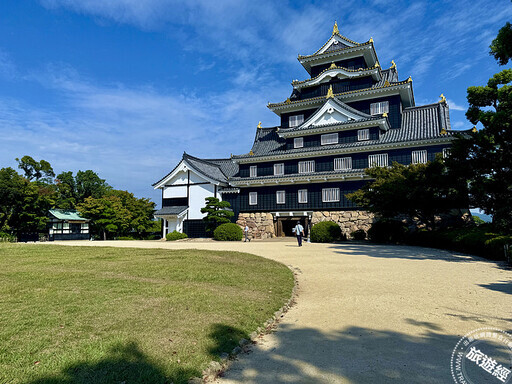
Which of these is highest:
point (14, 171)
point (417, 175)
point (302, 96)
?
point (302, 96)

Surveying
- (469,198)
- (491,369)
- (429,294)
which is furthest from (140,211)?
(491,369)

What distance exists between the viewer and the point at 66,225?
40688 millimetres

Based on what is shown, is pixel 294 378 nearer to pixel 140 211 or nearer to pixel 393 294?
pixel 393 294

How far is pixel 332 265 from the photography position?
12.5m

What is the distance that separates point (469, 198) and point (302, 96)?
24.0 metres

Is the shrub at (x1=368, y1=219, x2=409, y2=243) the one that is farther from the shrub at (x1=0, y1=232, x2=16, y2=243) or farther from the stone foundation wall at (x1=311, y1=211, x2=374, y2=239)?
the shrub at (x1=0, y1=232, x2=16, y2=243)

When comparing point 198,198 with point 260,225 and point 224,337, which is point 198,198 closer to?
point 260,225

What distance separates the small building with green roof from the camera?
3875 centimetres

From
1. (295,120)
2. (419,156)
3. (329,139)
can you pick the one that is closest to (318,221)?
(329,139)

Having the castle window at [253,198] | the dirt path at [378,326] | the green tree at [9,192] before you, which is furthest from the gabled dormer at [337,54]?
the green tree at [9,192]

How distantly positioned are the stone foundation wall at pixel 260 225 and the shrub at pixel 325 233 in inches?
268

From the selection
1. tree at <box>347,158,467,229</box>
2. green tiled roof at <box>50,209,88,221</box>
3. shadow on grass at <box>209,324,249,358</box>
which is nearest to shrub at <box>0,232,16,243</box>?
green tiled roof at <box>50,209,88,221</box>

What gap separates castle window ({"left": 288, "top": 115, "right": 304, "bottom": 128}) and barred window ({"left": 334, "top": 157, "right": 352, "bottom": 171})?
756 centimetres

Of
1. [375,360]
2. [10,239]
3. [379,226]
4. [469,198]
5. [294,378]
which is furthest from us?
[10,239]
